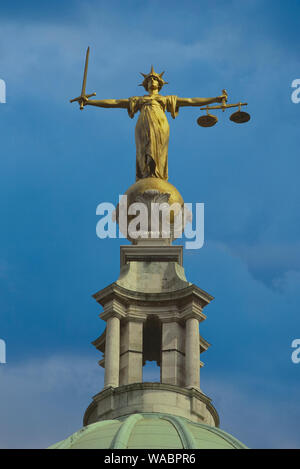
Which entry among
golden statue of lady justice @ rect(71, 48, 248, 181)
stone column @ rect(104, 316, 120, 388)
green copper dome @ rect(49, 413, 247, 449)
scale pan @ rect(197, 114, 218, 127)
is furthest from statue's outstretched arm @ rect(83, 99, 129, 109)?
green copper dome @ rect(49, 413, 247, 449)

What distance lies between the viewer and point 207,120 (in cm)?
8912

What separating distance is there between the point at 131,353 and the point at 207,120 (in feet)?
44.5

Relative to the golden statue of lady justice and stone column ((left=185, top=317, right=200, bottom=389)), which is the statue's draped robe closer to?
the golden statue of lady justice

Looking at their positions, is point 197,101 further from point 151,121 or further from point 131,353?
point 131,353

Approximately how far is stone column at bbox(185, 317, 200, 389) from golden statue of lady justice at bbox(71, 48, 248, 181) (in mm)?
10092

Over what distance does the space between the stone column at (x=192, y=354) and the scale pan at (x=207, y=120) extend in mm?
10874

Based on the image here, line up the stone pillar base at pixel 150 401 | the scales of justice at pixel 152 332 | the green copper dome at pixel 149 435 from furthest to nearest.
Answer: the stone pillar base at pixel 150 401 < the scales of justice at pixel 152 332 < the green copper dome at pixel 149 435

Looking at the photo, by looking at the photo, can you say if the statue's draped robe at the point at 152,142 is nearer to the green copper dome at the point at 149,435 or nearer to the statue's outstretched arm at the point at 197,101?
the statue's outstretched arm at the point at 197,101

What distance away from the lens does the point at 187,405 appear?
80812 mm

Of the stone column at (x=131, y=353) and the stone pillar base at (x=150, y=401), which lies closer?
the stone pillar base at (x=150, y=401)

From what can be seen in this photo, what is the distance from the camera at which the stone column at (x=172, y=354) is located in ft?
270

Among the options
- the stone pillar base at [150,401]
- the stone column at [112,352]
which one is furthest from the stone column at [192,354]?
the stone column at [112,352]

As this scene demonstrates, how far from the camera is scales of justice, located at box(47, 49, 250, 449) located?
246ft
